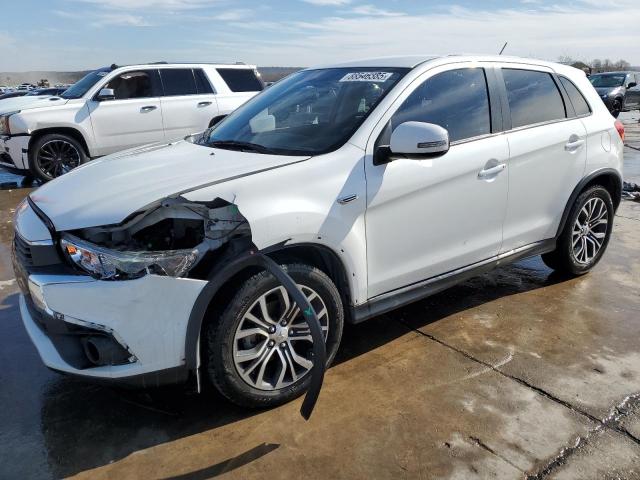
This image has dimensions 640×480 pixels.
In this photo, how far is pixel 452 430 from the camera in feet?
8.98

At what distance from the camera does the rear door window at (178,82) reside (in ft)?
30.6

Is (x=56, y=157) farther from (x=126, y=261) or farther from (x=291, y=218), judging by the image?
(x=291, y=218)

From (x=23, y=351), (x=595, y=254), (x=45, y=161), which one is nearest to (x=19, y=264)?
(x=23, y=351)

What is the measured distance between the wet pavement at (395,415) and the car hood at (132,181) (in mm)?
1066

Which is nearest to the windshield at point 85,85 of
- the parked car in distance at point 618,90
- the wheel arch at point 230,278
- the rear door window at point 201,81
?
the rear door window at point 201,81

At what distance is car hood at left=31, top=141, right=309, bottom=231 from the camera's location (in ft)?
8.45

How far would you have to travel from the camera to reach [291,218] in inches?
106

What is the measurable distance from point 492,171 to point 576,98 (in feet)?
4.49

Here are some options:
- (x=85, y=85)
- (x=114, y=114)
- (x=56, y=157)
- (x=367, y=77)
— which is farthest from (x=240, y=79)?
(x=367, y=77)

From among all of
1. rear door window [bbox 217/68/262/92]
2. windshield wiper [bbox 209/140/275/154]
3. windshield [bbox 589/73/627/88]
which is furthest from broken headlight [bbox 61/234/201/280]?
windshield [bbox 589/73/627/88]

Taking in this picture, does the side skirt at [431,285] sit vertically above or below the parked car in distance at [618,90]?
below

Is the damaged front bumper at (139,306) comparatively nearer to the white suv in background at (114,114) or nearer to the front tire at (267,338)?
the front tire at (267,338)

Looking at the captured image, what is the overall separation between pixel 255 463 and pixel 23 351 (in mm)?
1944

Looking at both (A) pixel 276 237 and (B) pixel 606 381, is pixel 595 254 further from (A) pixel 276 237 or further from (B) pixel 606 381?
(A) pixel 276 237
